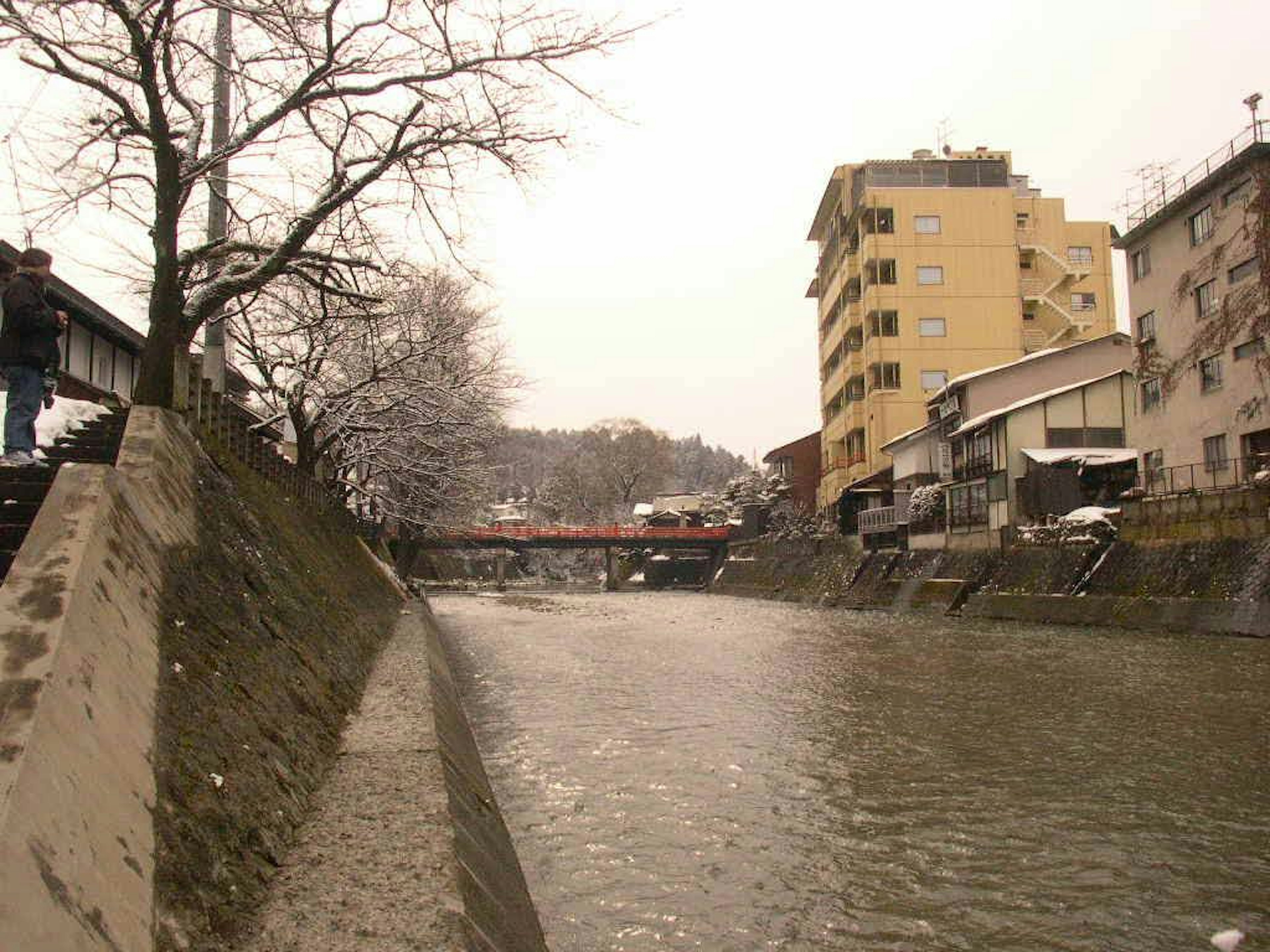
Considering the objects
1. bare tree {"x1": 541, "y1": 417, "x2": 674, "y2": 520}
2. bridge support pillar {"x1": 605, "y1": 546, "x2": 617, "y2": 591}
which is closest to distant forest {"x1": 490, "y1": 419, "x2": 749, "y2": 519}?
bare tree {"x1": 541, "y1": 417, "x2": 674, "y2": 520}

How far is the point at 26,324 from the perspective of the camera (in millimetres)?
7688

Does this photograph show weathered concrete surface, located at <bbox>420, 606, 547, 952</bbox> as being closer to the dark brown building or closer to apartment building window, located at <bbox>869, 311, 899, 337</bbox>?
apartment building window, located at <bbox>869, 311, 899, 337</bbox>

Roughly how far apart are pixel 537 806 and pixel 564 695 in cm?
569

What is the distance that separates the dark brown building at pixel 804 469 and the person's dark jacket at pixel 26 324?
60.3m

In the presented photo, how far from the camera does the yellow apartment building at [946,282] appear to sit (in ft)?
168

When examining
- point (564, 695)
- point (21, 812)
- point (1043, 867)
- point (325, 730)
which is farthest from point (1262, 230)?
point (21, 812)

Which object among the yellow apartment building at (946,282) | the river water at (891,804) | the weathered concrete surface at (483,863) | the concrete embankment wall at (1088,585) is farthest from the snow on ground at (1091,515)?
the weathered concrete surface at (483,863)

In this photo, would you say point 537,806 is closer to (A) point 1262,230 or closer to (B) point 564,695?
(B) point 564,695

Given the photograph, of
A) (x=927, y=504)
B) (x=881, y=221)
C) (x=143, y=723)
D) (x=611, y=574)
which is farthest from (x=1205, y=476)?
(x=611, y=574)

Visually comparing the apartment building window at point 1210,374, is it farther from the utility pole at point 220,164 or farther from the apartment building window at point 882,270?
the utility pole at point 220,164

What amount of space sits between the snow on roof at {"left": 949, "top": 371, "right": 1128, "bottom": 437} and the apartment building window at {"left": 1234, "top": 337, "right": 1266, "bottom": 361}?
26.4 ft

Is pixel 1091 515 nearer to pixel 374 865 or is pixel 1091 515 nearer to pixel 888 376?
pixel 888 376

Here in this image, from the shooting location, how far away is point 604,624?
28.6 metres

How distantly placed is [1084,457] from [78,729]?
3476cm
